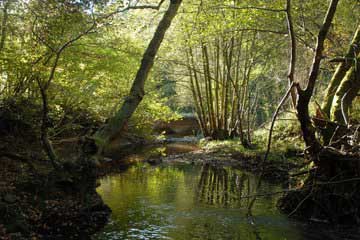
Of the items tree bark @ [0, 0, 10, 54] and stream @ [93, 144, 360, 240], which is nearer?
stream @ [93, 144, 360, 240]

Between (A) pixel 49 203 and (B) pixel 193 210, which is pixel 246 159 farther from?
(A) pixel 49 203

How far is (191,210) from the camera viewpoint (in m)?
8.66

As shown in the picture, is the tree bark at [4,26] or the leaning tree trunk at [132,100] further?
the tree bark at [4,26]

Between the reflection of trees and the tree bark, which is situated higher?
the tree bark

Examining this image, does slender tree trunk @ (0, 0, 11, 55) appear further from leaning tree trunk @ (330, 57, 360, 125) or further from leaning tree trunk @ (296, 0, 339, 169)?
leaning tree trunk @ (330, 57, 360, 125)

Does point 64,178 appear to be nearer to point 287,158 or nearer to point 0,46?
point 0,46

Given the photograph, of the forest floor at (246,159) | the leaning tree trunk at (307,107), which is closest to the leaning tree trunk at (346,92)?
the leaning tree trunk at (307,107)

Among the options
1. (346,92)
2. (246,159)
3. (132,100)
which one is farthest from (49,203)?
(246,159)

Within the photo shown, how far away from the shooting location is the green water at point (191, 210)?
7.11m

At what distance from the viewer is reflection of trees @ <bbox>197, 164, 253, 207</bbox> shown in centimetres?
976

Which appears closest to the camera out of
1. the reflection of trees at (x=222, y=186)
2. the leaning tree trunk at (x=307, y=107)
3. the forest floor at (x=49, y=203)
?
the forest floor at (x=49, y=203)

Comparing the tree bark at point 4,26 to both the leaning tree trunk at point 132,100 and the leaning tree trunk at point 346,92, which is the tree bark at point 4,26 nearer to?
the leaning tree trunk at point 132,100

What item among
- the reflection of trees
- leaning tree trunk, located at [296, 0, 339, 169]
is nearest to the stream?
the reflection of trees

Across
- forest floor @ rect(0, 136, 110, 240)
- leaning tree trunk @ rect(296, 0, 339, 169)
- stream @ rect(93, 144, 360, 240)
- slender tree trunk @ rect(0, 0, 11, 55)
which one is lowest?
stream @ rect(93, 144, 360, 240)
